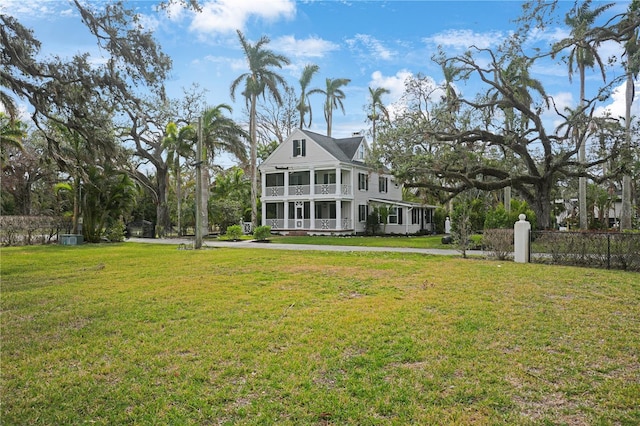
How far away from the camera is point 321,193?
34.0 meters

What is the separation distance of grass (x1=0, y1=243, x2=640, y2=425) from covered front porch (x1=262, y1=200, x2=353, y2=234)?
23.5 meters

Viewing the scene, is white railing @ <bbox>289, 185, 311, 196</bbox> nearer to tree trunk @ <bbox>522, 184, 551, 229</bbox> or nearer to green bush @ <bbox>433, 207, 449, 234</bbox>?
green bush @ <bbox>433, 207, 449, 234</bbox>

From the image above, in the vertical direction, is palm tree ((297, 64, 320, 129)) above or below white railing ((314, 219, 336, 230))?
above

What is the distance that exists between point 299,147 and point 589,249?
24890 millimetres

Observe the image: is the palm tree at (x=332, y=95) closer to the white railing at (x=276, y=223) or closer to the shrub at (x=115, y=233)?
the white railing at (x=276, y=223)

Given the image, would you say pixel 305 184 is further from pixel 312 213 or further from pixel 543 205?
pixel 543 205

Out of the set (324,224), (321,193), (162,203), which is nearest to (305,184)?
(321,193)

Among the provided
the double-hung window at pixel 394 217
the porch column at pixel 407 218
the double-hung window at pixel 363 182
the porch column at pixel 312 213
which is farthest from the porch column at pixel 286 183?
the porch column at pixel 407 218

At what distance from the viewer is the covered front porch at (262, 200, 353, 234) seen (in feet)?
109

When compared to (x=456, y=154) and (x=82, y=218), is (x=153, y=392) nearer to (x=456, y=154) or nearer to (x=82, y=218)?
(x=456, y=154)

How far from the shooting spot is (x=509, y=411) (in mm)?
3645

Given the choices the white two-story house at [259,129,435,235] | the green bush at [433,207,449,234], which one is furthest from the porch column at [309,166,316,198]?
the green bush at [433,207,449,234]

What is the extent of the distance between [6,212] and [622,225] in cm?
4344

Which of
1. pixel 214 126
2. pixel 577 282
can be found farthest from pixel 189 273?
pixel 214 126
